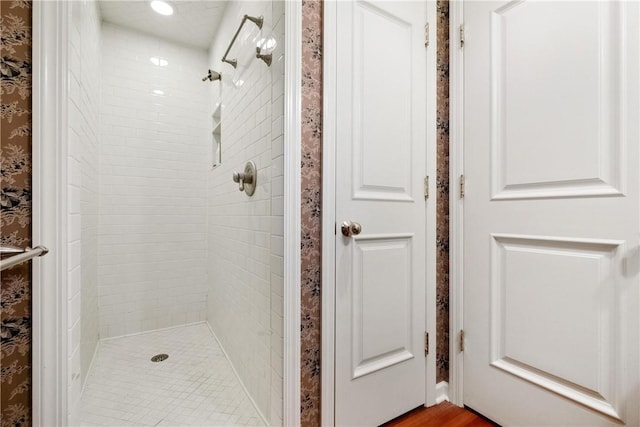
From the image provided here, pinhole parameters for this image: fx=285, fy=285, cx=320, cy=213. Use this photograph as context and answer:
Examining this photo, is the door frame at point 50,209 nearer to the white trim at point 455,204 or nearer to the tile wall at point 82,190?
the tile wall at point 82,190

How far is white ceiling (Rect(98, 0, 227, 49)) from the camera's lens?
2.10 meters

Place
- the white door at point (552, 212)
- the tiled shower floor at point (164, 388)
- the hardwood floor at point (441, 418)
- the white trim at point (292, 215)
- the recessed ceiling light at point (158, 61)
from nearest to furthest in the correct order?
the white door at point (552, 212) → the white trim at point (292, 215) → the hardwood floor at point (441, 418) → the tiled shower floor at point (164, 388) → the recessed ceiling light at point (158, 61)

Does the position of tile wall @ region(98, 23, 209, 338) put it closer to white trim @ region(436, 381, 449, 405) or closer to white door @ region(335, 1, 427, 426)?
white door @ region(335, 1, 427, 426)

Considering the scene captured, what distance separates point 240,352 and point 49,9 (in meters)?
1.67

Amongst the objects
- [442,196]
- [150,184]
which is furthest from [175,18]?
[442,196]

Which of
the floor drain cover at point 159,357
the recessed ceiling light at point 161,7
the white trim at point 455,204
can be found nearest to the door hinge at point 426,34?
the white trim at point 455,204

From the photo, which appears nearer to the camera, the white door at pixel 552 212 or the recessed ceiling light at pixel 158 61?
the white door at pixel 552 212

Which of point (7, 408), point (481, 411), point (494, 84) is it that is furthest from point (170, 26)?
point (481, 411)

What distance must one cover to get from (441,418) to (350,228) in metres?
0.98

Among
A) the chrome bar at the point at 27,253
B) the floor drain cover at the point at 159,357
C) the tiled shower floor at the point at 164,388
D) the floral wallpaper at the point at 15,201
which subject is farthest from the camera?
the floor drain cover at the point at 159,357

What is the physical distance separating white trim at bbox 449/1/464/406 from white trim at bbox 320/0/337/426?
66 centimetres

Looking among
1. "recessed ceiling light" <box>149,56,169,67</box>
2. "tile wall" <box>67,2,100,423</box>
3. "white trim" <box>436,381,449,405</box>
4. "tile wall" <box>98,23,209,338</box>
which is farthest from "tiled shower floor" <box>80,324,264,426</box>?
"recessed ceiling light" <box>149,56,169,67</box>

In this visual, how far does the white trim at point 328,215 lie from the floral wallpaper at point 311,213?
0.9 inches

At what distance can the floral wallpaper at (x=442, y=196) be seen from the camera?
1395 millimetres
